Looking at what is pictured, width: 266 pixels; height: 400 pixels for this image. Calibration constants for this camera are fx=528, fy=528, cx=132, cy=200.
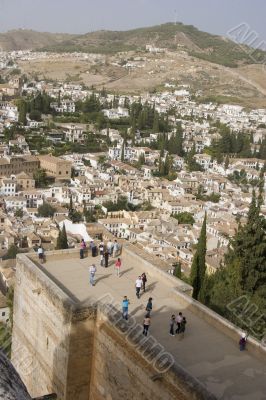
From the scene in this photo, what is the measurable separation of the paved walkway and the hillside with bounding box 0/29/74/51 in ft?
491

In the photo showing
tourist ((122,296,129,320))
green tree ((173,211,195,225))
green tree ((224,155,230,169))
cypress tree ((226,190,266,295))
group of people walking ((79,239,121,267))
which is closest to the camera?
tourist ((122,296,129,320))

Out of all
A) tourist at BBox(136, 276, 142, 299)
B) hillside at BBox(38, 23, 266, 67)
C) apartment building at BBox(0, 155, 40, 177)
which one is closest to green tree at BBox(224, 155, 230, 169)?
apartment building at BBox(0, 155, 40, 177)

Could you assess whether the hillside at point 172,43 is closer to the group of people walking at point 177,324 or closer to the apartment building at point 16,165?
the apartment building at point 16,165

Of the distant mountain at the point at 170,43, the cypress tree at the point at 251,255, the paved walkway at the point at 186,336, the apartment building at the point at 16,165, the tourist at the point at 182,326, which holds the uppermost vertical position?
the distant mountain at the point at 170,43

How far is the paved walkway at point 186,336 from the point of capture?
4.43 meters

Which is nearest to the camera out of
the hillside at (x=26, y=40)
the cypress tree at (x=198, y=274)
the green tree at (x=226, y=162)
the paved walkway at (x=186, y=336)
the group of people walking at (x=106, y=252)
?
the paved walkway at (x=186, y=336)

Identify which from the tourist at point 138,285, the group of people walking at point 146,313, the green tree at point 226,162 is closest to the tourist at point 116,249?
the tourist at point 138,285

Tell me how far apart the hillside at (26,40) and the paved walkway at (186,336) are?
491 feet

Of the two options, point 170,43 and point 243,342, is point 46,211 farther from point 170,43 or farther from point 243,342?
point 170,43

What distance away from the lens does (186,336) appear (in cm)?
509

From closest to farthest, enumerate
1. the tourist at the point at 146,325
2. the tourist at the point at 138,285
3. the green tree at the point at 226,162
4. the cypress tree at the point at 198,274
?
the tourist at the point at 146,325 → the tourist at the point at 138,285 → the cypress tree at the point at 198,274 → the green tree at the point at 226,162

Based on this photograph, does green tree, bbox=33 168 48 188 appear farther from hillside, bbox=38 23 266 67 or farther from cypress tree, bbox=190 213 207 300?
hillside, bbox=38 23 266 67

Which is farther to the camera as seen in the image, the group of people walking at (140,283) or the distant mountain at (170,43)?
the distant mountain at (170,43)

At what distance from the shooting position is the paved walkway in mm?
4430
